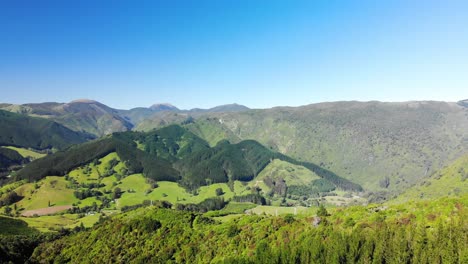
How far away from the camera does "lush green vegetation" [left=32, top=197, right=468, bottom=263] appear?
232 feet

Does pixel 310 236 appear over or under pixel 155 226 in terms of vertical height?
over

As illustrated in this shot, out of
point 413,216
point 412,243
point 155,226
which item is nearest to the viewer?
point 412,243

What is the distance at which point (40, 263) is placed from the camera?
13775 centimetres

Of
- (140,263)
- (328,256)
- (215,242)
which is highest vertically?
(328,256)

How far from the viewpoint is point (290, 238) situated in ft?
306

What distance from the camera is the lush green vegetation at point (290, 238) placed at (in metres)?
70.7

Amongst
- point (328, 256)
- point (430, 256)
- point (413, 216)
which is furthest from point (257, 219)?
point (430, 256)

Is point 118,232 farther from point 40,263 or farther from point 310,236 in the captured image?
point 310,236

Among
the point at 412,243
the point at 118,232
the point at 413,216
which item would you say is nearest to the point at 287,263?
the point at 412,243

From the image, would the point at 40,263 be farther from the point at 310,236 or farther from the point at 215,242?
the point at 310,236

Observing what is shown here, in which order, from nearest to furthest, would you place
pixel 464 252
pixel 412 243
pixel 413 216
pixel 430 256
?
pixel 464 252 < pixel 430 256 < pixel 412 243 < pixel 413 216

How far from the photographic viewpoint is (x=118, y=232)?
135375mm

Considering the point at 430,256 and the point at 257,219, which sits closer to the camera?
the point at 430,256

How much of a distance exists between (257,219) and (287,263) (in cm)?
3647
